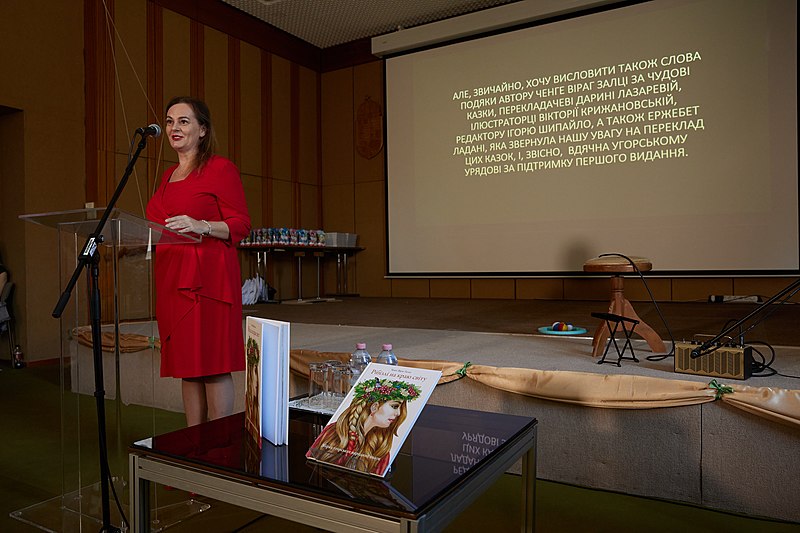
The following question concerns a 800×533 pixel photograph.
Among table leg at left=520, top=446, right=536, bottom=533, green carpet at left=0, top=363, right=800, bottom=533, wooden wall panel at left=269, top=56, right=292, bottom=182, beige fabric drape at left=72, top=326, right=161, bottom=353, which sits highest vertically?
wooden wall panel at left=269, top=56, right=292, bottom=182

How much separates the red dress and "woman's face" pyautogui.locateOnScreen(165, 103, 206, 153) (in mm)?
86

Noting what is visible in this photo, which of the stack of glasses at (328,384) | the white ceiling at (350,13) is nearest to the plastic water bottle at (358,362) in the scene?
the stack of glasses at (328,384)

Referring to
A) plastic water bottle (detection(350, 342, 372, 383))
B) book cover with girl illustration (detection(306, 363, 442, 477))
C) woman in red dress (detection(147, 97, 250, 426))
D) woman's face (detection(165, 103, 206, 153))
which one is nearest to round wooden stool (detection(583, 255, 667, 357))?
plastic water bottle (detection(350, 342, 372, 383))

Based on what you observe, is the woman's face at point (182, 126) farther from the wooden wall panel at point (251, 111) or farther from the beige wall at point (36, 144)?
the wooden wall panel at point (251, 111)

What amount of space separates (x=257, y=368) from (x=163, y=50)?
548cm

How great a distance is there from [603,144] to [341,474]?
5.52 metres

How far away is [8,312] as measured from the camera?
4.71m

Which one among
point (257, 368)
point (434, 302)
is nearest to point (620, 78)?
point (434, 302)

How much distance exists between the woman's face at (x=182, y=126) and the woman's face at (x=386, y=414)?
120 cm

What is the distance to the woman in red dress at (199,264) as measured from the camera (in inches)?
73.6

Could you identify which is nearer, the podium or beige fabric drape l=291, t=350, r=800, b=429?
the podium

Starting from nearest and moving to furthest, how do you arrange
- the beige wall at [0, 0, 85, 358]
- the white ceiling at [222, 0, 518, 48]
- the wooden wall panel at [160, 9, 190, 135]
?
1. the beige wall at [0, 0, 85, 358]
2. the wooden wall panel at [160, 9, 190, 135]
3. the white ceiling at [222, 0, 518, 48]

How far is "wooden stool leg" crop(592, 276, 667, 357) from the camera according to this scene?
101 inches

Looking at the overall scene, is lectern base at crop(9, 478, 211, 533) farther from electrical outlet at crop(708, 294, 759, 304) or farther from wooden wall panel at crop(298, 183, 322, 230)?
wooden wall panel at crop(298, 183, 322, 230)
